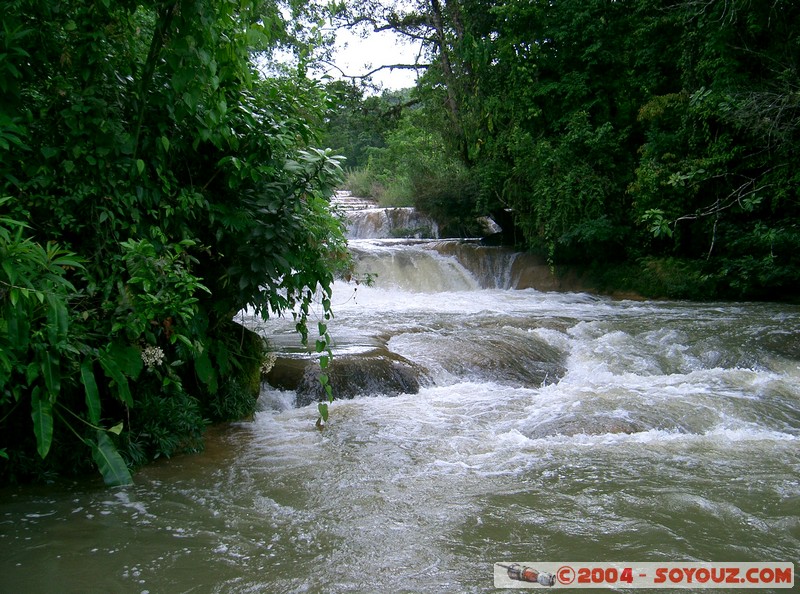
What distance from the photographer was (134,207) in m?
4.36

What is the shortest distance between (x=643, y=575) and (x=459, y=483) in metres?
1.50

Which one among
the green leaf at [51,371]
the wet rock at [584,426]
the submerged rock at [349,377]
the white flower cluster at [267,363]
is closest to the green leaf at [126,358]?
the green leaf at [51,371]

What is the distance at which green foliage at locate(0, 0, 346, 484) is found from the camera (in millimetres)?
3662

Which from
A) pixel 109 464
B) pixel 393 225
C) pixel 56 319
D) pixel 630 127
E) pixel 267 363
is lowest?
pixel 109 464

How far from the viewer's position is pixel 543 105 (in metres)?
13.9

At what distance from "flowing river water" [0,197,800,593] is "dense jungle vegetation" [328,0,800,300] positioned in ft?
11.7

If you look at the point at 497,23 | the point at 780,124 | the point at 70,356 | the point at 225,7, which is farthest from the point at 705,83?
the point at 70,356

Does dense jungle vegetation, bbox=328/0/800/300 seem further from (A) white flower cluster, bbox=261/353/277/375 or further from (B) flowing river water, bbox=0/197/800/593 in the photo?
(A) white flower cluster, bbox=261/353/277/375

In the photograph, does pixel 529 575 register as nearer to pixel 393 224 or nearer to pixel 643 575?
pixel 643 575

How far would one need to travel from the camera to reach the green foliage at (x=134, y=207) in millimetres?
3662

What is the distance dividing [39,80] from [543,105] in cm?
1150

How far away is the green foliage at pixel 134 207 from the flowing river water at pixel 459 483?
522mm

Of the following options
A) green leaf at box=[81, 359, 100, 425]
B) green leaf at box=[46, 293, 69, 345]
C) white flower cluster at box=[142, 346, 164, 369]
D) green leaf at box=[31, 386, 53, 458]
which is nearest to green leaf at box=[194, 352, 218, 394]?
white flower cluster at box=[142, 346, 164, 369]

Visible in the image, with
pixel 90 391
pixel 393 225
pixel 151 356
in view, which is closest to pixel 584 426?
pixel 151 356
